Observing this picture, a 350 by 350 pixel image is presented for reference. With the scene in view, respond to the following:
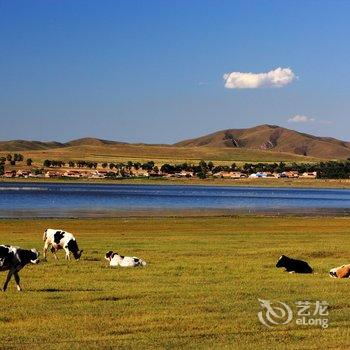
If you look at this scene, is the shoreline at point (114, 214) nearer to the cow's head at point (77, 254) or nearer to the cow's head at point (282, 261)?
the cow's head at point (77, 254)

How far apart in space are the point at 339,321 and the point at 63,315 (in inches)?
217

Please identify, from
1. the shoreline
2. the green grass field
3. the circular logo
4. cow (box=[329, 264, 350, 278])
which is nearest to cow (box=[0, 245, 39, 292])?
the green grass field

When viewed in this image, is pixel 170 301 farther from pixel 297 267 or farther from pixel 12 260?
pixel 297 267

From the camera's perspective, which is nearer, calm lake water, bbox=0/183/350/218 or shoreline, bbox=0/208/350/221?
shoreline, bbox=0/208/350/221

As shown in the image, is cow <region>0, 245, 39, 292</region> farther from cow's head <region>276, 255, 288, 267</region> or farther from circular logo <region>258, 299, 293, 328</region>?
cow's head <region>276, 255, 288, 267</region>

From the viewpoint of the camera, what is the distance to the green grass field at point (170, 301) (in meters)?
12.8

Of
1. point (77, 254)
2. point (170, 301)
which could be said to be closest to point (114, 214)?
point (77, 254)

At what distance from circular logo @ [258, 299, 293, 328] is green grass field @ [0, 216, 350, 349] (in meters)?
0.21

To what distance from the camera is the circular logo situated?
46.5 ft

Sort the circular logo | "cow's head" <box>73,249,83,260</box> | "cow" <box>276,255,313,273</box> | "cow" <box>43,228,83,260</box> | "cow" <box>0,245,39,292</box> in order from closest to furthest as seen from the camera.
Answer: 1. the circular logo
2. "cow" <box>0,245,39,292</box>
3. "cow" <box>276,255,313,273</box>
4. "cow's head" <box>73,249,83,260</box>
5. "cow" <box>43,228,83,260</box>

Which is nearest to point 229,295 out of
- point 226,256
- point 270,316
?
point 270,316

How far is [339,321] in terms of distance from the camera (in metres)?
14.3

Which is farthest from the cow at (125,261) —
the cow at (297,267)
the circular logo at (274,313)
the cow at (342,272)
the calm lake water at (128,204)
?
the calm lake water at (128,204)

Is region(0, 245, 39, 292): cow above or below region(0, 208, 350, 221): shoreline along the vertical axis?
above
